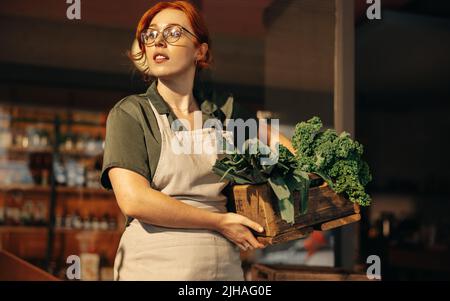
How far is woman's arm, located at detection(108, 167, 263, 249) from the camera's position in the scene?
4.71ft

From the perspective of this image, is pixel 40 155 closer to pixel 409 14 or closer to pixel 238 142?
pixel 409 14

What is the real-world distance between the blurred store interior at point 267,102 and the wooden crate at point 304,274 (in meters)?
0.34

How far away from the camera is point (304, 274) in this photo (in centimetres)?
248

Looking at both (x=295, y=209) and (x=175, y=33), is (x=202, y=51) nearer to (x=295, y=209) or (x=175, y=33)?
(x=175, y=33)

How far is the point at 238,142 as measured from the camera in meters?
1.78

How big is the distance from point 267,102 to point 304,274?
1699 mm

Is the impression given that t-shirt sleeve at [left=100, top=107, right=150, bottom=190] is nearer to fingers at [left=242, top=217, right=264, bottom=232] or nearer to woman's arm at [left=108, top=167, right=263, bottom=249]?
woman's arm at [left=108, top=167, right=263, bottom=249]

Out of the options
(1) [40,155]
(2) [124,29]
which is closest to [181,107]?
(2) [124,29]

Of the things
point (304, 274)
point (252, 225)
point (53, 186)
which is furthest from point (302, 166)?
point (53, 186)

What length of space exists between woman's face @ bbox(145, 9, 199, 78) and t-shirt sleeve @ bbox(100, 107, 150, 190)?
0.58ft

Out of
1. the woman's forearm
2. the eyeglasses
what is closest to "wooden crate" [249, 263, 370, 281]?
the woman's forearm

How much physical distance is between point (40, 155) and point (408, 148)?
4195 mm

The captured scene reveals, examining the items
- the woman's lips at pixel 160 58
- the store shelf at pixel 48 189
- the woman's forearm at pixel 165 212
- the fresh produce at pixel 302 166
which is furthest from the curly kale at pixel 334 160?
the store shelf at pixel 48 189

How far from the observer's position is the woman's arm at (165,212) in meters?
1.44
